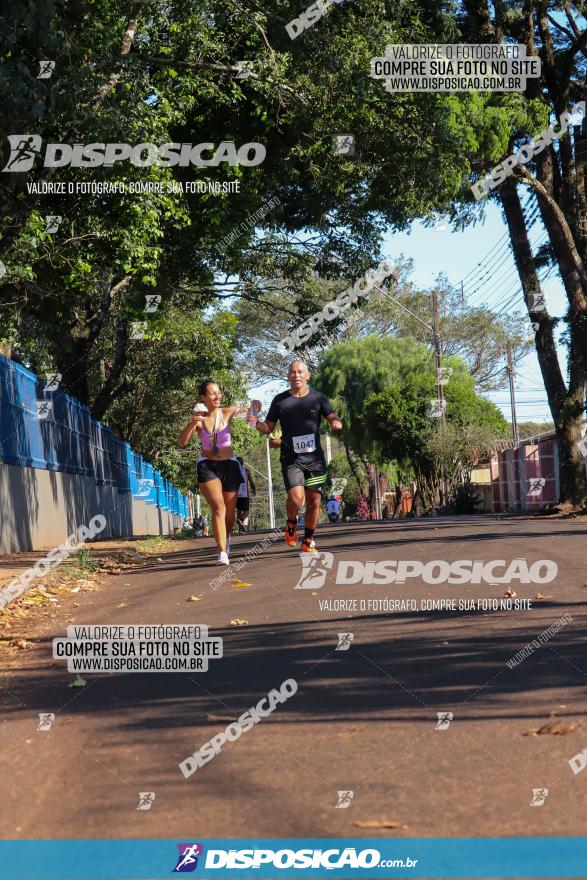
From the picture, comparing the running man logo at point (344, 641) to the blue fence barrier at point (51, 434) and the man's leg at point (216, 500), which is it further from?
the blue fence barrier at point (51, 434)

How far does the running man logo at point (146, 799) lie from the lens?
4.05m

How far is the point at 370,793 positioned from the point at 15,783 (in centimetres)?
139

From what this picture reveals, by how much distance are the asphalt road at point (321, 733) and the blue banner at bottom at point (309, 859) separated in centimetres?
8

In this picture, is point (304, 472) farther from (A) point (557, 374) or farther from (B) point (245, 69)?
(A) point (557, 374)

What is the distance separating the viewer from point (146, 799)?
13.5 ft

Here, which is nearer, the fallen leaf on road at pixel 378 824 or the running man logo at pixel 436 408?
the fallen leaf on road at pixel 378 824

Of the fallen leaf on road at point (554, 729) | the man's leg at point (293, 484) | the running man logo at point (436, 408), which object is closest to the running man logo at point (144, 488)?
the running man logo at point (436, 408)

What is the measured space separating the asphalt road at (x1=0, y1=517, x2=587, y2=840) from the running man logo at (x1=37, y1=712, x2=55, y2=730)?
32 millimetres

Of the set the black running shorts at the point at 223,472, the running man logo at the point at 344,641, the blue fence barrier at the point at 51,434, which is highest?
the blue fence barrier at the point at 51,434

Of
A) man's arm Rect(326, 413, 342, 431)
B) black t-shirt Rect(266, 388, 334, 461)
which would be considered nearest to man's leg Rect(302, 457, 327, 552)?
black t-shirt Rect(266, 388, 334, 461)

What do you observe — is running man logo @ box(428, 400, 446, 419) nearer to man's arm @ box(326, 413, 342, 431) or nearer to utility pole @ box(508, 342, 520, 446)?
utility pole @ box(508, 342, 520, 446)

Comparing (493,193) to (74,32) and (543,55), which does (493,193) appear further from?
(74,32)

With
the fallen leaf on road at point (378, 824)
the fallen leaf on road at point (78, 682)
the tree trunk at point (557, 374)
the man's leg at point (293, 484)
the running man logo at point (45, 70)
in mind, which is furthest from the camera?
the tree trunk at point (557, 374)

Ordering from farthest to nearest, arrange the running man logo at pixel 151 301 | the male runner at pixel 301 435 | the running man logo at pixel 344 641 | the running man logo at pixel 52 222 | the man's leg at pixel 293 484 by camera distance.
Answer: the running man logo at pixel 151 301, the running man logo at pixel 52 222, the man's leg at pixel 293 484, the male runner at pixel 301 435, the running man logo at pixel 344 641
